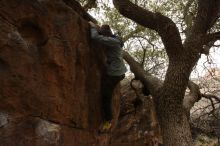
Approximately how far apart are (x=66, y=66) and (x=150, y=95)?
5499mm

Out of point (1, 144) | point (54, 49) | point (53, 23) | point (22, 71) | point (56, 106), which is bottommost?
point (1, 144)

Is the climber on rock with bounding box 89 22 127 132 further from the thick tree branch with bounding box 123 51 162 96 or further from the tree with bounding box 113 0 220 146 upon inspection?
the thick tree branch with bounding box 123 51 162 96

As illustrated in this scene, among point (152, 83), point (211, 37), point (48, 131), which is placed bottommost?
point (48, 131)

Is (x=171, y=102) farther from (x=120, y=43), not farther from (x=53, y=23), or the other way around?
(x=53, y=23)

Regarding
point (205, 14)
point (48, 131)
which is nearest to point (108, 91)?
point (48, 131)

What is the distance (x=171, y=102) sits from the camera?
11719 mm

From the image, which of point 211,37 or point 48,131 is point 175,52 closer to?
point 211,37

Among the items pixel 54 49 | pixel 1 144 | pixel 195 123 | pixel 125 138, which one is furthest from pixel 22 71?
pixel 195 123

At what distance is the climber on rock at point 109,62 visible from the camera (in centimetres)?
896

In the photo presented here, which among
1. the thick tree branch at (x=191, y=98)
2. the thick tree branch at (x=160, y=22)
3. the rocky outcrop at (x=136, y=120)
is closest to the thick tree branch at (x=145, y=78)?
the rocky outcrop at (x=136, y=120)

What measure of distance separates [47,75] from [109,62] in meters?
1.70

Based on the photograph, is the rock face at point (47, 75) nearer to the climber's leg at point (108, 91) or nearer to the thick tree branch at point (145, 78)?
the climber's leg at point (108, 91)

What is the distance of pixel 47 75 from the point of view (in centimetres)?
806

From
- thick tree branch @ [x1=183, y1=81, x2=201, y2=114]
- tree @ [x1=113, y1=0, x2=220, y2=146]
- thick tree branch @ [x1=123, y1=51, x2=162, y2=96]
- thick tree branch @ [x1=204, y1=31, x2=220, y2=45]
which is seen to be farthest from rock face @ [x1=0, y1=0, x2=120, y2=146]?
thick tree branch @ [x1=183, y1=81, x2=201, y2=114]
